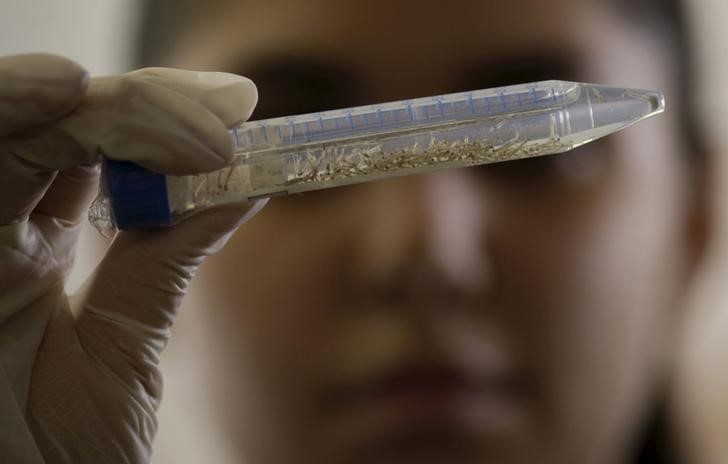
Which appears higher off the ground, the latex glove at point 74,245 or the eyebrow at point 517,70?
the eyebrow at point 517,70

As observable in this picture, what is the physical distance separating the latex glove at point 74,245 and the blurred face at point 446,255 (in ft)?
1.32

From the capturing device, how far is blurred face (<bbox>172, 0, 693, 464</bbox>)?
106 centimetres

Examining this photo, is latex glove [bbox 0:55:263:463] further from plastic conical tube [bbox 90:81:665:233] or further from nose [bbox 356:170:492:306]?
nose [bbox 356:170:492:306]

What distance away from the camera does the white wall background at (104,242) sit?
1.32 metres

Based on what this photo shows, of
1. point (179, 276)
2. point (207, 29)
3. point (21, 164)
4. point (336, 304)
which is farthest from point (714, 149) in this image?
point (21, 164)

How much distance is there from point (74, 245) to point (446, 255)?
53 centimetres

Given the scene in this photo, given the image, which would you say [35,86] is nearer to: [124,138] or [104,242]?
[124,138]

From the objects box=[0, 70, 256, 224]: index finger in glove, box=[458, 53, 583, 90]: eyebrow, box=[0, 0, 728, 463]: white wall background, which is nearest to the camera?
box=[0, 70, 256, 224]: index finger in glove

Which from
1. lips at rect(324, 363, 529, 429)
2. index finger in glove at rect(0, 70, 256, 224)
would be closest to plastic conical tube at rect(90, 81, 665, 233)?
index finger in glove at rect(0, 70, 256, 224)

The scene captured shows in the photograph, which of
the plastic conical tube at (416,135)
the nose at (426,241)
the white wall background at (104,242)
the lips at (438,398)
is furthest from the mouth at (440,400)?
the plastic conical tube at (416,135)

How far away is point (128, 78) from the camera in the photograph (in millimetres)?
636

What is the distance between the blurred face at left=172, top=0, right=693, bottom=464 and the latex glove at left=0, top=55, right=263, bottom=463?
1.32 ft

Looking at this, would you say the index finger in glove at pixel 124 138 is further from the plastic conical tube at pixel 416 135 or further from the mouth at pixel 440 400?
the mouth at pixel 440 400

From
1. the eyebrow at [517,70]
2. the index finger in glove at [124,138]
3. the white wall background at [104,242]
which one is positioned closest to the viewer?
the index finger in glove at [124,138]
